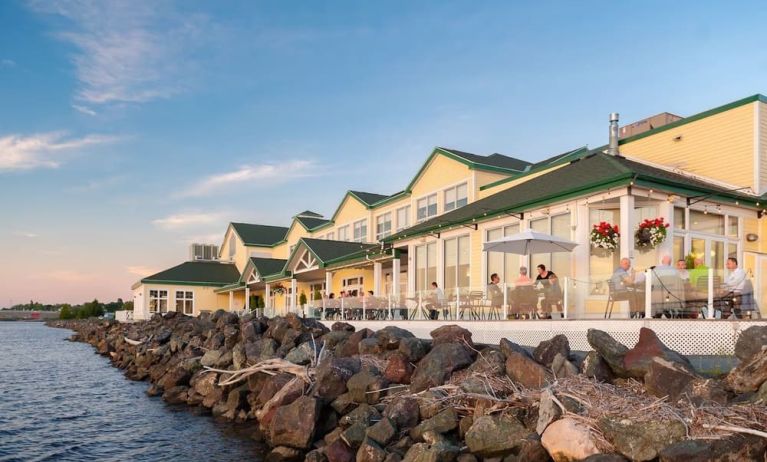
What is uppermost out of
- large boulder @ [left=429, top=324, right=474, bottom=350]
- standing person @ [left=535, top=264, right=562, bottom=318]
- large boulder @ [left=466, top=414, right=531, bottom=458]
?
standing person @ [left=535, top=264, right=562, bottom=318]

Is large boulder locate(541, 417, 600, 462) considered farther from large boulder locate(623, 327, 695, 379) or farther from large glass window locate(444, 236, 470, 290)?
large glass window locate(444, 236, 470, 290)

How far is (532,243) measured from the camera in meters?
14.8

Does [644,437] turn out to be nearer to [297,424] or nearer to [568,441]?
[568,441]

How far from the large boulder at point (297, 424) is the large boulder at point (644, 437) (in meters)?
5.54

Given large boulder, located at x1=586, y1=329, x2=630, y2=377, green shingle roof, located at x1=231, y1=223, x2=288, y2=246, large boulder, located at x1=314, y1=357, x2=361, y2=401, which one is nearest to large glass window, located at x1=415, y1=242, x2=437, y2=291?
large boulder, located at x1=314, y1=357, x2=361, y2=401

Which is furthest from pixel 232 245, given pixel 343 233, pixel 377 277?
pixel 377 277

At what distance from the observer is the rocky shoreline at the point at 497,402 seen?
7301 mm

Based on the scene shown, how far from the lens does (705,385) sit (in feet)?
26.0

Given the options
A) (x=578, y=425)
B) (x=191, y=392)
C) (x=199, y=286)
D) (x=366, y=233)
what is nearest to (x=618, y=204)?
(x=578, y=425)

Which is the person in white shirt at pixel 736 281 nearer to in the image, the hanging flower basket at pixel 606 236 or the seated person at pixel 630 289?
the seated person at pixel 630 289

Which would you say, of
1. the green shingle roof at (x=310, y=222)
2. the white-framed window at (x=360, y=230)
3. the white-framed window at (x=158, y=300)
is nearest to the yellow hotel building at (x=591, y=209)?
the white-framed window at (x=360, y=230)

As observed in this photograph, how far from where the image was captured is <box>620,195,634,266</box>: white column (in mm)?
14195

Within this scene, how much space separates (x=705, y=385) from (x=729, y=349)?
2714mm

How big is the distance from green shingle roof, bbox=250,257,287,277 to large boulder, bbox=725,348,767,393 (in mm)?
34578
